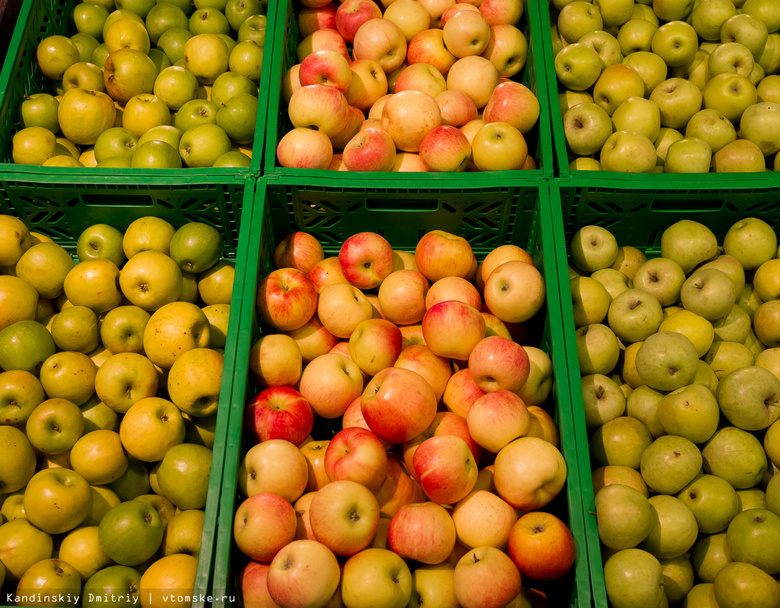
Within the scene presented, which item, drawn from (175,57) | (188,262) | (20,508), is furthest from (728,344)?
(175,57)

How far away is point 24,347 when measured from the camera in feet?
7.69

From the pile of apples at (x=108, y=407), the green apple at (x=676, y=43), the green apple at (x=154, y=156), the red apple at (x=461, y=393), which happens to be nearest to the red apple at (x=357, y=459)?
the red apple at (x=461, y=393)

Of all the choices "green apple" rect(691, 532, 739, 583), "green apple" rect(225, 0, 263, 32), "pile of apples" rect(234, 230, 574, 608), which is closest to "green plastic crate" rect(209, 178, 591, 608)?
"pile of apples" rect(234, 230, 574, 608)

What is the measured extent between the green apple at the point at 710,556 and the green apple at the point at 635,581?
0.24 metres

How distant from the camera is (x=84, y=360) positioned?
2.39 meters

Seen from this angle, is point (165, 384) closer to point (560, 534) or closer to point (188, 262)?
point (188, 262)

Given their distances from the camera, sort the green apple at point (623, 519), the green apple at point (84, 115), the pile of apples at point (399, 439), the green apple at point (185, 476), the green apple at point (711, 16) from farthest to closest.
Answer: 1. the green apple at point (711, 16)
2. the green apple at point (84, 115)
3. the green apple at point (185, 476)
4. the green apple at point (623, 519)
5. the pile of apples at point (399, 439)

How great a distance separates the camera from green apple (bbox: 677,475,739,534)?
2.13 m

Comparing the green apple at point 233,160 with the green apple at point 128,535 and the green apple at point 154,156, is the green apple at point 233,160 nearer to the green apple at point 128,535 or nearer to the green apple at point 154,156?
the green apple at point 154,156

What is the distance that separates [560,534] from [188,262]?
1856 millimetres

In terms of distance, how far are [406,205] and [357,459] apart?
128 cm

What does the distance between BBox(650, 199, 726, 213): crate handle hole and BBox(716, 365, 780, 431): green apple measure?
0.89 meters

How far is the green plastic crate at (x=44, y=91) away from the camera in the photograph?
8.78ft

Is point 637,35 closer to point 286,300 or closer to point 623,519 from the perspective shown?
point 286,300
